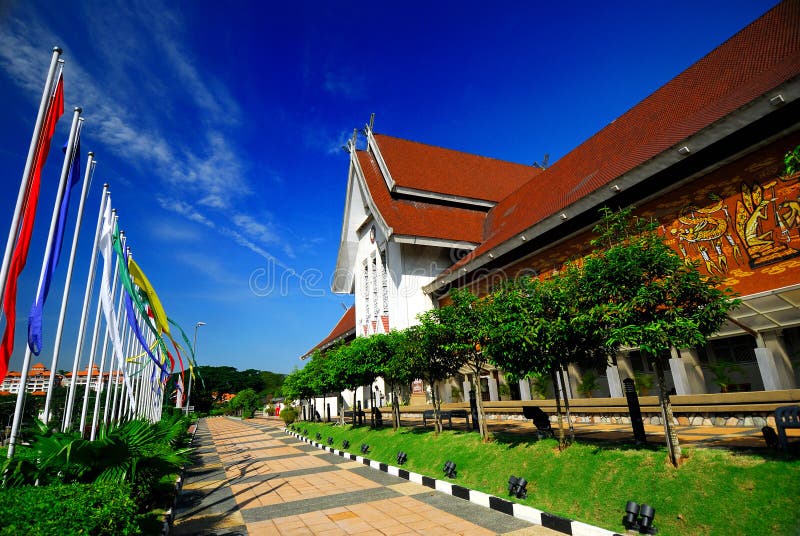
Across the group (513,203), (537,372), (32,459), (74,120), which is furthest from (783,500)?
(513,203)

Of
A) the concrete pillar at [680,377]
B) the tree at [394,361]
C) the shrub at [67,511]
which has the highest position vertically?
the tree at [394,361]

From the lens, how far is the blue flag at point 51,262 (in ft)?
18.1

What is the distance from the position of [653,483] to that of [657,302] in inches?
90.9

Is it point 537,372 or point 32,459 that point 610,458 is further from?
point 32,459

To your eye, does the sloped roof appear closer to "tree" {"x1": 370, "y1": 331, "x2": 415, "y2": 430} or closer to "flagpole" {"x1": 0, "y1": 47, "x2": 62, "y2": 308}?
"tree" {"x1": 370, "y1": 331, "x2": 415, "y2": 430}

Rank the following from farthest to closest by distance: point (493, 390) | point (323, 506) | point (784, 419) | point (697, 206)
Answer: point (493, 390)
point (697, 206)
point (323, 506)
point (784, 419)

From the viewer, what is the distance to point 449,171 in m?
29.1

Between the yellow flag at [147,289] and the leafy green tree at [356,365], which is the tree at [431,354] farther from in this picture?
the yellow flag at [147,289]

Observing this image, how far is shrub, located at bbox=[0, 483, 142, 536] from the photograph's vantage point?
3.18 meters

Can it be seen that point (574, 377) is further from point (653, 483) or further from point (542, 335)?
point (653, 483)

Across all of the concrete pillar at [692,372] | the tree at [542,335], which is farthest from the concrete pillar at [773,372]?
the tree at [542,335]

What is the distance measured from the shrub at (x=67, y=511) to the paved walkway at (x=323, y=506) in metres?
2.45

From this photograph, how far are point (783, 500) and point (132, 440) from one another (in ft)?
27.0

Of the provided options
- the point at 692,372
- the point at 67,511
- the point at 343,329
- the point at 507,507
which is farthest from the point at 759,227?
the point at 343,329
